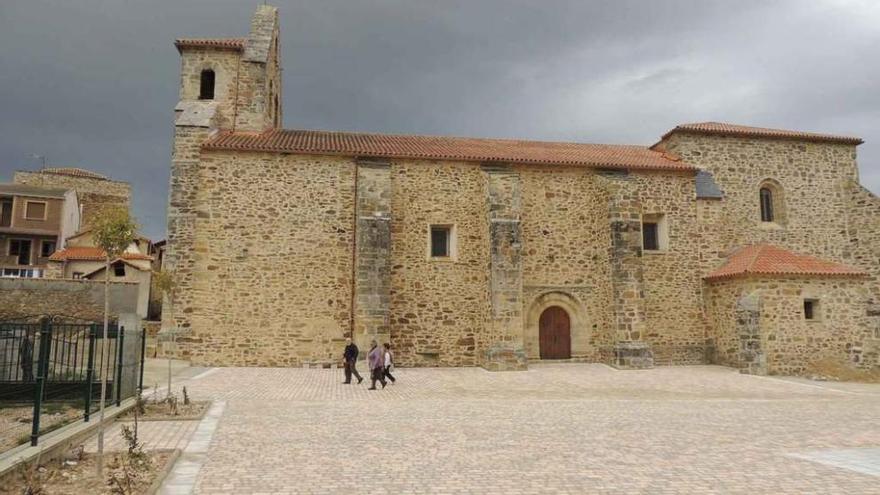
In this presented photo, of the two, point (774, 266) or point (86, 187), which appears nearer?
point (774, 266)

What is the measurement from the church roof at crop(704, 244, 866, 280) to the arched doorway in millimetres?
5528

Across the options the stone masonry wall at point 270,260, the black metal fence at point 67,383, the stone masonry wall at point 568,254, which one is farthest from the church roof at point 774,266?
the black metal fence at point 67,383

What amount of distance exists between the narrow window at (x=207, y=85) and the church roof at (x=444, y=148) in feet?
6.08

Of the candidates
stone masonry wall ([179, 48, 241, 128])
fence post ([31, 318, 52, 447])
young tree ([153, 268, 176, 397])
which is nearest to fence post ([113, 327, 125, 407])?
fence post ([31, 318, 52, 447])

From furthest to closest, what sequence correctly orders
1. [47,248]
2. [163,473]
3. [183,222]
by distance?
[47,248], [183,222], [163,473]

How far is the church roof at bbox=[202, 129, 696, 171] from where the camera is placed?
1920 cm

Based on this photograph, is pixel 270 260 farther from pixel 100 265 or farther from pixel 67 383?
pixel 100 265

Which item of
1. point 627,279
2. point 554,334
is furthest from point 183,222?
point 627,279

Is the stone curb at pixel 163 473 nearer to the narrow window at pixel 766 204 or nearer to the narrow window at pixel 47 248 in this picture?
the narrow window at pixel 766 204

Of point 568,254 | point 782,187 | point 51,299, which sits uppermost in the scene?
point 782,187

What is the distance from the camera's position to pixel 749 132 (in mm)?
22141

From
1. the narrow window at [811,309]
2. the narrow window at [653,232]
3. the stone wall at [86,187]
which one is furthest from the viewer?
the stone wall at [86,187]

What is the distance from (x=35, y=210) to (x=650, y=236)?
41.3m

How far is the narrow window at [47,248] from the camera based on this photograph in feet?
132
